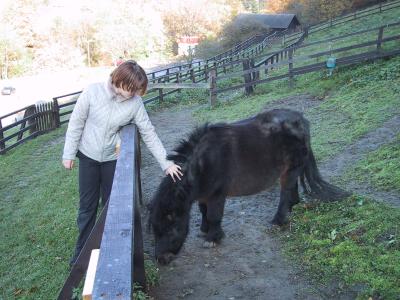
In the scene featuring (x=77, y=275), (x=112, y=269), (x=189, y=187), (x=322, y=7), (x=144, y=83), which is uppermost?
(x=322, y=7)

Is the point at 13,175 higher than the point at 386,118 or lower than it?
lower

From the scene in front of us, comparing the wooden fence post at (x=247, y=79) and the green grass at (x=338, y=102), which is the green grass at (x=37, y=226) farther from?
the wooden fence post at (x=247, y=79)

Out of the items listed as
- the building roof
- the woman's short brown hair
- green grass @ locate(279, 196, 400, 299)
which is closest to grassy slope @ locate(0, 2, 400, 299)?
green grass @ locate(279, 196, 400, 299)

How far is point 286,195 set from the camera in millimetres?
4805

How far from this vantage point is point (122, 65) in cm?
338

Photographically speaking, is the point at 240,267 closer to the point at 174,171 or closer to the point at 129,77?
the point at 174,171

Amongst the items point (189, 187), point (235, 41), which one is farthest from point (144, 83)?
point (235, 41)

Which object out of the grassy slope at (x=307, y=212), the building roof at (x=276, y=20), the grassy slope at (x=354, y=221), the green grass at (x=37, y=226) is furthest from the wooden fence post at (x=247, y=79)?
the building roof at (x=276, y=20)

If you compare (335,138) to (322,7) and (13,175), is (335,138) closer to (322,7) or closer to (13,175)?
(13,175)

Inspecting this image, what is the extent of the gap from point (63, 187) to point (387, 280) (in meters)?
5.92

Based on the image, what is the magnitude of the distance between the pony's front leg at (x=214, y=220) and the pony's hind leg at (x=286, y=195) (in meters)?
0.77

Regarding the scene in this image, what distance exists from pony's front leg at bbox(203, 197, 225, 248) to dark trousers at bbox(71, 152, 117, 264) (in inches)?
40.9

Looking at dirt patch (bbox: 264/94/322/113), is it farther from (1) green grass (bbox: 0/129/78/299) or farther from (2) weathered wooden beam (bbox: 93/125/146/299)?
(2) weathered wooden beam (bbox: 93/125/146/299)

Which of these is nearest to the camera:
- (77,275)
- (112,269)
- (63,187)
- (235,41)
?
(112,269)
